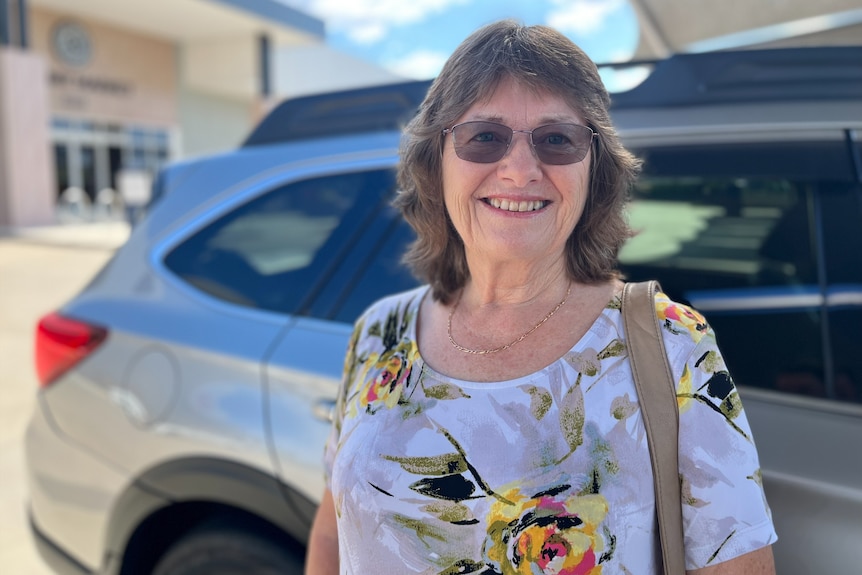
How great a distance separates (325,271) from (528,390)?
0.98 metres

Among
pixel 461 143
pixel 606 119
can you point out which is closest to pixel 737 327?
pixel 606 119

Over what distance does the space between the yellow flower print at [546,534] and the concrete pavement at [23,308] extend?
251 cm

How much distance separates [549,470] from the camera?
3.70ft

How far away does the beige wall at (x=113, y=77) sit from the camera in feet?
65.9

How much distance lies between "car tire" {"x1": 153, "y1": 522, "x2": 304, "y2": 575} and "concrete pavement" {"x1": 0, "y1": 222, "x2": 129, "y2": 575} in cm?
130

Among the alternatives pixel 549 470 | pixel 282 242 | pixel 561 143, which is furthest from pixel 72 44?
pixel 549 470

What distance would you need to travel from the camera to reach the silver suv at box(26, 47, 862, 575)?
1648 millimetres

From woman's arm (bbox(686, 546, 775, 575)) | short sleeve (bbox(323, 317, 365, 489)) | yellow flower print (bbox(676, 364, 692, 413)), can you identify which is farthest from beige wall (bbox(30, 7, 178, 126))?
woman's arm (bbox(686, 546, 775, 575))

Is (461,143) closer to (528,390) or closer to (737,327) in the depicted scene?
(528,390)

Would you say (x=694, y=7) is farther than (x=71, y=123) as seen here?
No

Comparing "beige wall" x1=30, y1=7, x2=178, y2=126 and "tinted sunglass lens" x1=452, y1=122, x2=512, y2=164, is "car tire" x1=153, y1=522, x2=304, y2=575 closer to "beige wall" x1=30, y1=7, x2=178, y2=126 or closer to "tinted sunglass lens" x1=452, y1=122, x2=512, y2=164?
"tinted sunglass lens" x1=452, y1=122, x2=512, y2=164

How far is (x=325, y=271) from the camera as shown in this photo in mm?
2018

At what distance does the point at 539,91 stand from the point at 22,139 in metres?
18.2

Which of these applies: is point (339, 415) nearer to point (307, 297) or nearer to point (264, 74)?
point (307, 297)
